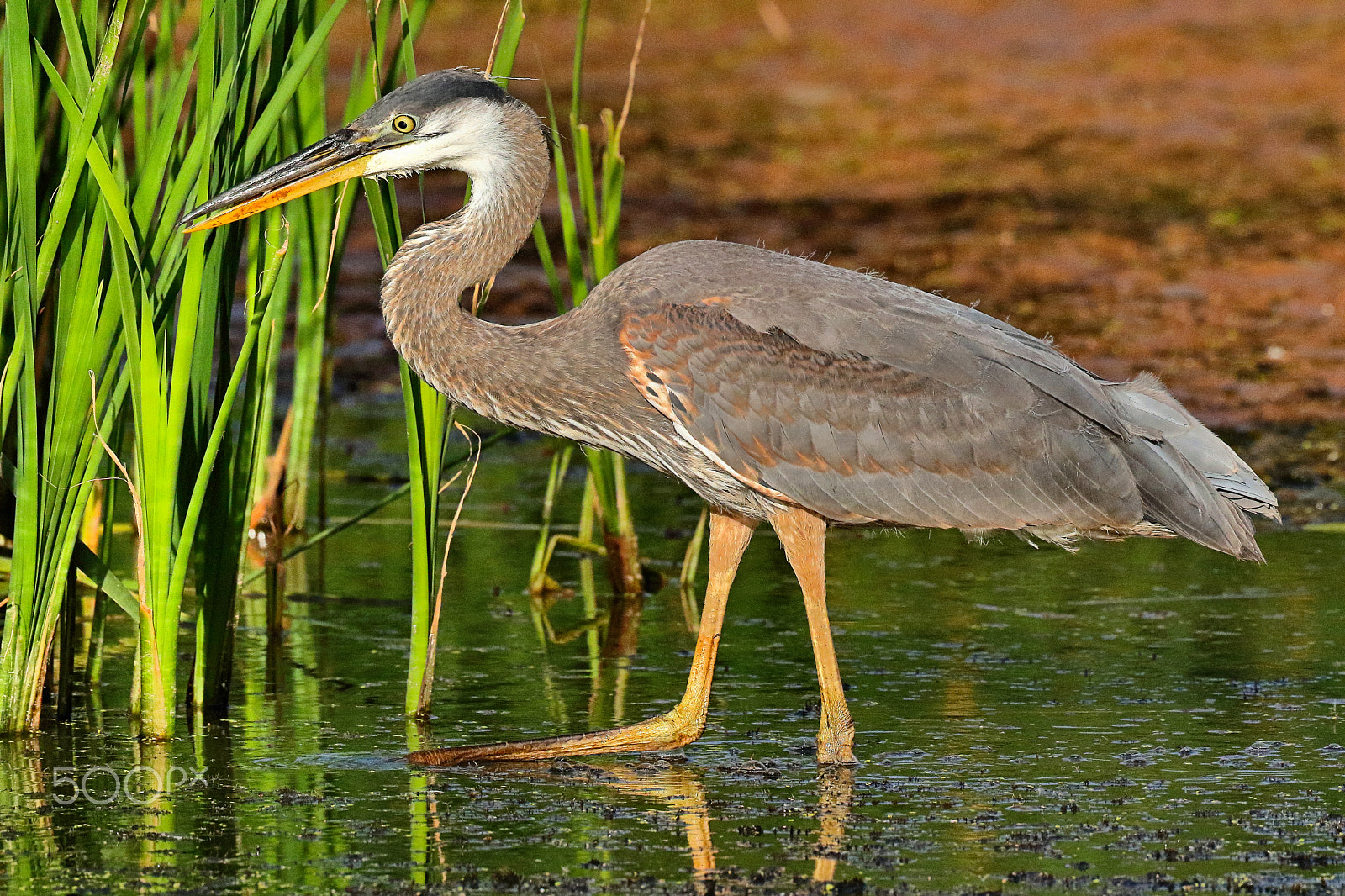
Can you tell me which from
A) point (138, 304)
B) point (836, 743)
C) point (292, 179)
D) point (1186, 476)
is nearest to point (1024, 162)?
point (1186, 476)

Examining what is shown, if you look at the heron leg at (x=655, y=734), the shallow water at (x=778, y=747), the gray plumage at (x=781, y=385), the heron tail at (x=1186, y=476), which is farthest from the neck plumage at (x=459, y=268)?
the heron tail at (x=1186, y=476)

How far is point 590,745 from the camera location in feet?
19.7

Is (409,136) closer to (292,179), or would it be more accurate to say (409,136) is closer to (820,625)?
(292,179)

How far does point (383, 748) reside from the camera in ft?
19.8

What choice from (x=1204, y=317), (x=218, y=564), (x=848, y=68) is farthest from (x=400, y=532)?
(x=848, y=68)

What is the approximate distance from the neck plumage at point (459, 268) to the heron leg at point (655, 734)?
1.02 meters

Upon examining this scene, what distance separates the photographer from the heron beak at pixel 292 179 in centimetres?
Answer: 551

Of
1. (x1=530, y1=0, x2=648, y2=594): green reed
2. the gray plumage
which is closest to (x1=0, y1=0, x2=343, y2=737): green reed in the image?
the gray plumage

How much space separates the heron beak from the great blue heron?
0.23m

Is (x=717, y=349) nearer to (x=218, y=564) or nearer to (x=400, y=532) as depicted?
(x=218, y=564)

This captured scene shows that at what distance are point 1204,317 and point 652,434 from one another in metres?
7.85

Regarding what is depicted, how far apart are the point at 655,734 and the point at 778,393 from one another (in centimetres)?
109

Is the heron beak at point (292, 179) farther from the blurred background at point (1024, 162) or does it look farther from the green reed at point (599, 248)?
the blurred background at point (1024, 162)

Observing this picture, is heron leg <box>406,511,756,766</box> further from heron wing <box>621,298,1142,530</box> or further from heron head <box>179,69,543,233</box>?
heron head <box>179,69,543,233</box>
